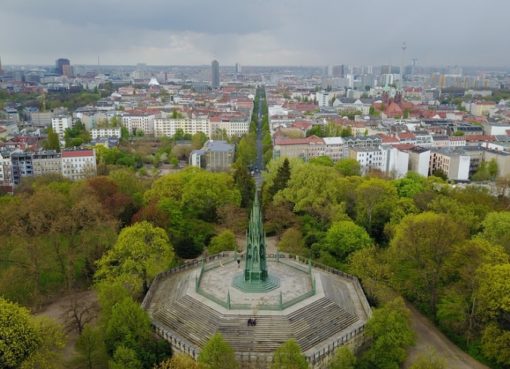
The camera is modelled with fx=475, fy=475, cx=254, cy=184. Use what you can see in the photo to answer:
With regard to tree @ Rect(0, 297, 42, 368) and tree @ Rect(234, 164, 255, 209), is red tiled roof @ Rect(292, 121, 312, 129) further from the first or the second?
tree @ Rect(0, 297, 42, 368)

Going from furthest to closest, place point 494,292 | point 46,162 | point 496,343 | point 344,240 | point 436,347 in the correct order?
point 46,162, point 344,240, point 436,347, point 494,292, point 496,343

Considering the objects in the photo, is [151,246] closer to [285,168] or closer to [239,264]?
[239,264]

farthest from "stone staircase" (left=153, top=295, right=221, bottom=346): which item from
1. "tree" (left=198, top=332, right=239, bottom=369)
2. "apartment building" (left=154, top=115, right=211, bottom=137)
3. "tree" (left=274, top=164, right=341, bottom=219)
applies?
"apartment building" (left=154, top=115, right=211, bottom=137)

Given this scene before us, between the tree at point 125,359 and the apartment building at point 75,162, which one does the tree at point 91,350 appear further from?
the apartment building at point 75,162

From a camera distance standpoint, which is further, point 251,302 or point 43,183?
point 43,183

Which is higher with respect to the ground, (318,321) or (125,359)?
(125,359)

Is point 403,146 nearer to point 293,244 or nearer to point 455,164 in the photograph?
point 455,164

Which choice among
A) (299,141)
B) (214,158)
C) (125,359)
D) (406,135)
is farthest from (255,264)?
(406,135)

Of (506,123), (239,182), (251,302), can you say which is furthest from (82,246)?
(506,123)
